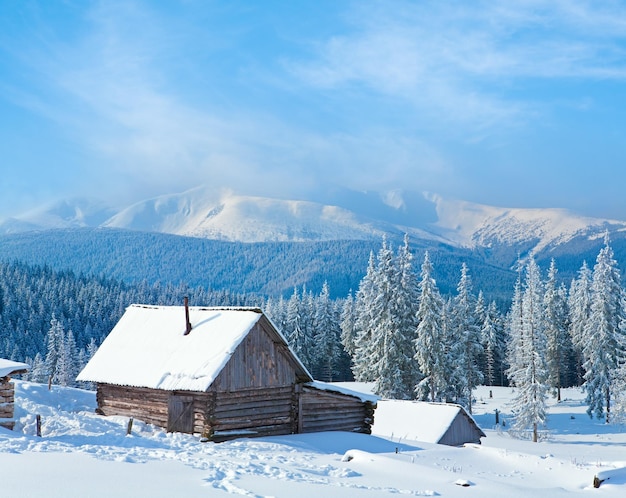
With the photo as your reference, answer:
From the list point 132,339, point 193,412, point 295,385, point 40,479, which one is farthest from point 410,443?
point 40,479

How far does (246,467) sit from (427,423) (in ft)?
81.3

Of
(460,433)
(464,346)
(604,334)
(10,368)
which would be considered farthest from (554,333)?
(10,368)

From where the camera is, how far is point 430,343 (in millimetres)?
50250

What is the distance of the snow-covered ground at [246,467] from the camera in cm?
1266

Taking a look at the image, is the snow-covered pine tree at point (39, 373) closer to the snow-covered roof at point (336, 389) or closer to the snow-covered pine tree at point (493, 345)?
the snow-covered pine tree at point (493, 345)

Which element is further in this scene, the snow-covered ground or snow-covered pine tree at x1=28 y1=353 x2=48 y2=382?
snow-covered pine tree at x1=28 y1=353 x2=48 y2=382

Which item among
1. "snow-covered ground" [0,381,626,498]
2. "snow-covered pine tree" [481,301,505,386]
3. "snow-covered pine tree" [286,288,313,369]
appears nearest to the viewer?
"snow-covered ground" [0,381,626,498]

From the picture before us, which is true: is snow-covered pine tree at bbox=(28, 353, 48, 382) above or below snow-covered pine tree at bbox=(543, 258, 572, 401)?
below

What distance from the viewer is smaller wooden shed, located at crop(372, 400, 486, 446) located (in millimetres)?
38000

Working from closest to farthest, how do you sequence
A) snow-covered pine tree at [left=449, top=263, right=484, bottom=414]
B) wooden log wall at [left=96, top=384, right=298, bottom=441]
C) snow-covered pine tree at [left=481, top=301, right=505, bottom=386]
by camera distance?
wooden log wall at [left=96, top=384, right=298, bottom=441] → snow-covered pine tree at [left=449, top=263, right=484, bottom=414] → snow-covered pine tree at [left=481, top=301, right=505, bottom=386]

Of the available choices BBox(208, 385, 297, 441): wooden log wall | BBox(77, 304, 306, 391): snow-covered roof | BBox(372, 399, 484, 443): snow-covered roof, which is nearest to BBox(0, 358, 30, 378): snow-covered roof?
BBox(77, 304, 306, 391): snow-covered roof

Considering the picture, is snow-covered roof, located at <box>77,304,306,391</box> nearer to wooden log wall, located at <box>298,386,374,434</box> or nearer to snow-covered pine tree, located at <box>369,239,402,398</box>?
wooden log wall, located at <box>298,386,374,434</box>

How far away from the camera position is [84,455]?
52.8ft

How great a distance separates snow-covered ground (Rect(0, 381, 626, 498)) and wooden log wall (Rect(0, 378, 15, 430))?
27.6 inches
